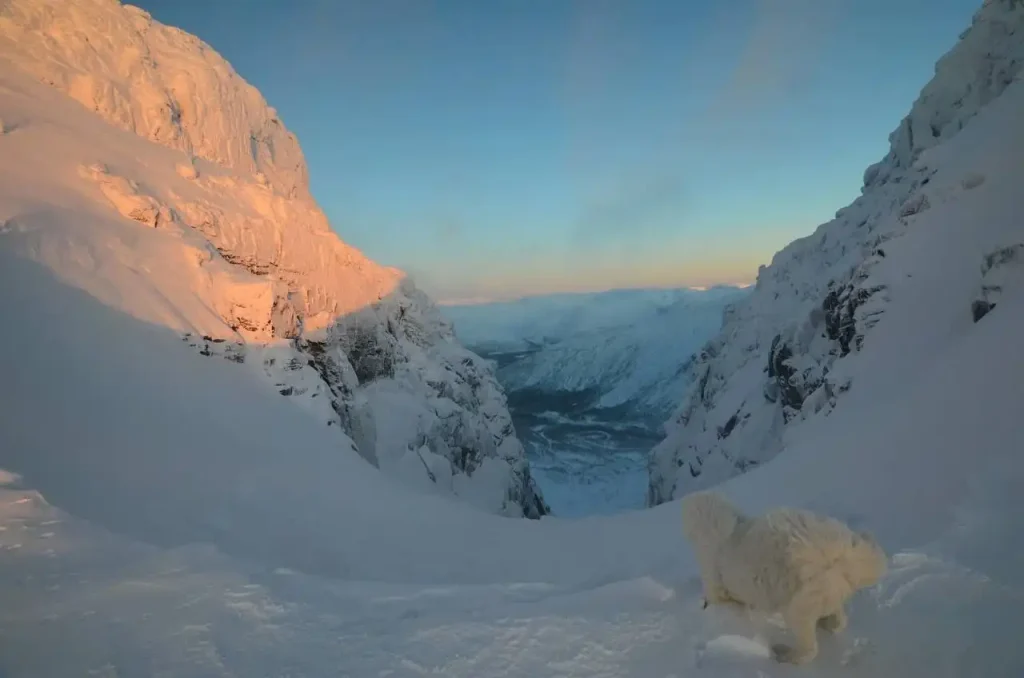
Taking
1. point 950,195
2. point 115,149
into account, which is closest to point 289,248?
point 115,149

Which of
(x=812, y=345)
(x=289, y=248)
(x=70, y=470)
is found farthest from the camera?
(x=812, y=345)

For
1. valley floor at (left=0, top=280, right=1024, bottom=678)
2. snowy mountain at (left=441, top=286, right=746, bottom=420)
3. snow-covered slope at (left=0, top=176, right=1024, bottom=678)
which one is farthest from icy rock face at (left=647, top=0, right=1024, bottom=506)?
snowy mountain at (left=441, top=286, right=746, bottom=420)

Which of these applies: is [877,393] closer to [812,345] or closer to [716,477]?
[812,345]

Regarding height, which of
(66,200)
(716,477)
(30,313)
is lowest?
(716,477)

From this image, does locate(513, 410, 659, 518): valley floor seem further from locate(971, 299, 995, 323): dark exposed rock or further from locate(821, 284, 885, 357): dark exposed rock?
locate(971, 299, 995, 323): dark exposed rock

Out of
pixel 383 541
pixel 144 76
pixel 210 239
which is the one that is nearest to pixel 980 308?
pixel 383 541

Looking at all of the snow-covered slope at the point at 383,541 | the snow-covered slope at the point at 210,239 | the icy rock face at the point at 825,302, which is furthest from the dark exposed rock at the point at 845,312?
the snow-covered slope at the point at 210,239
